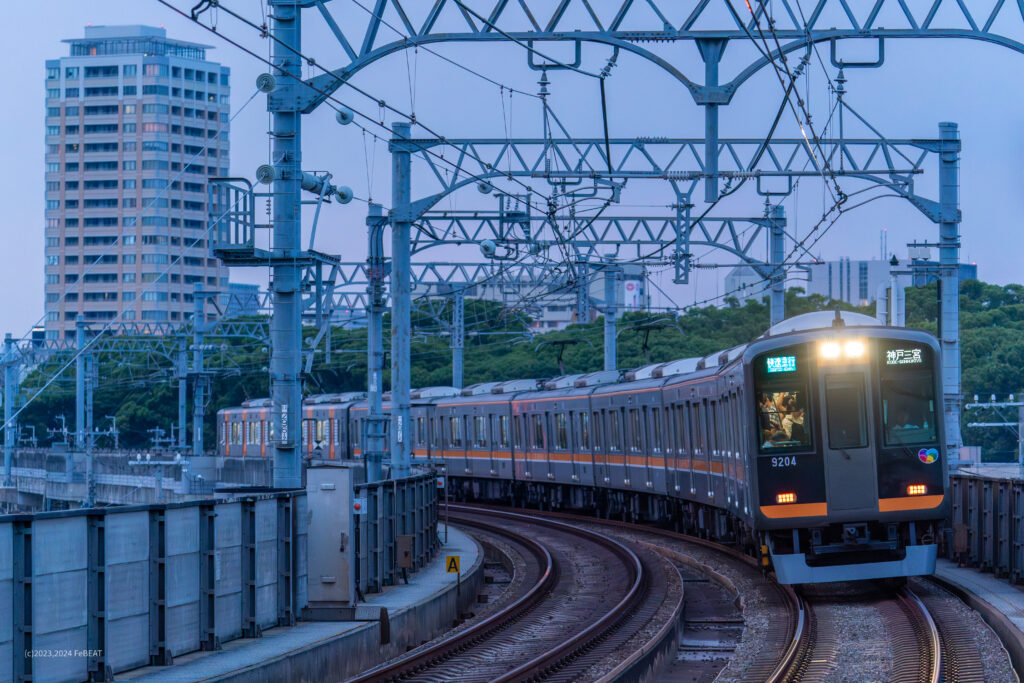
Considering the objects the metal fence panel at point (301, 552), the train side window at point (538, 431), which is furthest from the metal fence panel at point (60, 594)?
the train side window at point (538, 431)

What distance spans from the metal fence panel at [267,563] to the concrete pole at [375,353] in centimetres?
798

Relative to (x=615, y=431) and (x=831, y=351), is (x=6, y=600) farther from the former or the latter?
(x=615, y=431)

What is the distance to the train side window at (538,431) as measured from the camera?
35625 millimetres

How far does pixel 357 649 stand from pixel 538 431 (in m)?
22.7

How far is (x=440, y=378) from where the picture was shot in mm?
76625

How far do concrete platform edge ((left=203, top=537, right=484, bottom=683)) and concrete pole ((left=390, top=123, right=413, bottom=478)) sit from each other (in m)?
7.50

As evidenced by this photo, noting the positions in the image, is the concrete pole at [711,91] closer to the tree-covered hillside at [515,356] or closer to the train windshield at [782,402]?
the train windshield at [782,402]

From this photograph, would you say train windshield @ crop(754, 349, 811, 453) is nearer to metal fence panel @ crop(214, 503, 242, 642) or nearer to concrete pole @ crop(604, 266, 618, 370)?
metal fence panel @ crop(214, 503, 242, 642)

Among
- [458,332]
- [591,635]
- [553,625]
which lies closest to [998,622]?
[591,635]

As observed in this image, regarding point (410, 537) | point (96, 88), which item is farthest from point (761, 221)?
point (96, 88)

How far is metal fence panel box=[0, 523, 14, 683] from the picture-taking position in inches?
393

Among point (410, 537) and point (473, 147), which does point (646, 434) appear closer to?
point (473, 147)

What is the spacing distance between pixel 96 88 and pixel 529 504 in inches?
4195

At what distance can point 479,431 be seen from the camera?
129 feet
